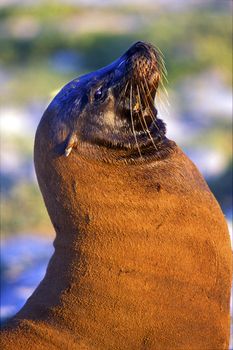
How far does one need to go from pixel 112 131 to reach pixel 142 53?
27cm

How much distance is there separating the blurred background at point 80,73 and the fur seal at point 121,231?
64.2 inches

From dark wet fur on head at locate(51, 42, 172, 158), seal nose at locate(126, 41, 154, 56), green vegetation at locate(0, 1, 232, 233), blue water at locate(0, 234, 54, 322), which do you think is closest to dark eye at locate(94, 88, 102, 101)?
dark wet fur on head at locate(51, 42, 172, 158)

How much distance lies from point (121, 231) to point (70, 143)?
0.30 meters

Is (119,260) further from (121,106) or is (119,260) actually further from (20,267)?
(20,267)

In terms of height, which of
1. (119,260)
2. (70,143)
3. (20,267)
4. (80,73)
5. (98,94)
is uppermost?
(80,73)

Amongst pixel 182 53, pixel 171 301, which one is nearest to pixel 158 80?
pixel 171 301

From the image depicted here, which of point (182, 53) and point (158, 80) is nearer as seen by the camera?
point (158, 80)

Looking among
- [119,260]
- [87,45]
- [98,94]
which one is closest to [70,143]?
[98,94]

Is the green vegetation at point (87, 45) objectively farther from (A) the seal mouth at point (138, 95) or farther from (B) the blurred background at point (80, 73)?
(A) the seal mouth at point (138, 95)

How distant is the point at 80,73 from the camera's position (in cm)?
873

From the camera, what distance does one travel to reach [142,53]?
330cm

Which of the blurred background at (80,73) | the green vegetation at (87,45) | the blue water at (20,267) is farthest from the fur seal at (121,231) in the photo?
the green vegetation at (87,45)

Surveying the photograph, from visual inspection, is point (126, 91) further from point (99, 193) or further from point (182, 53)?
point (182, 53)

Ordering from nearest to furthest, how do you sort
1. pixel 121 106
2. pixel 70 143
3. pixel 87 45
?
pixel 70 143 → pixel 121 106 → pixel 87 45
